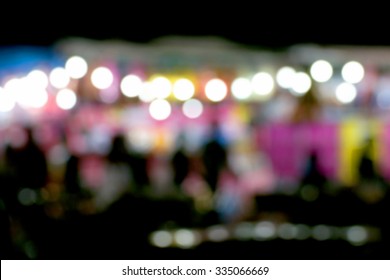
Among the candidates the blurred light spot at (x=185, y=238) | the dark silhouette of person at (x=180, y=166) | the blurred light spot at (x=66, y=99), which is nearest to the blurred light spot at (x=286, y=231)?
the blurred light spot at (x=185, y=238)

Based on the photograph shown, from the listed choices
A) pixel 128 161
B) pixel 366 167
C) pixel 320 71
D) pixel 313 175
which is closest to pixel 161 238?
pixel 128 161

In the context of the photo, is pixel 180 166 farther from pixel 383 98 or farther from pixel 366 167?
pixel 383 98

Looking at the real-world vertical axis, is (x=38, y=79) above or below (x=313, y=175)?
above

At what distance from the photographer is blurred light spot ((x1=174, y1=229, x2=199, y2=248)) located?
7211 millimetres

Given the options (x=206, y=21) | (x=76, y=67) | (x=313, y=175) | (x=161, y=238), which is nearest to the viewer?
(x=161, y=238)

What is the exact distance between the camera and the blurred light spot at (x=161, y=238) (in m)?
7.50

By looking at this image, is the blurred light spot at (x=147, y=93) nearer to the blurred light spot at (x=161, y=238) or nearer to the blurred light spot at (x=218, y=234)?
the blurred light spot at (x=161, y=238)

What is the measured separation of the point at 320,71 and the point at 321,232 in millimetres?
4907

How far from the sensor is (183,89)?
13109 millimetres

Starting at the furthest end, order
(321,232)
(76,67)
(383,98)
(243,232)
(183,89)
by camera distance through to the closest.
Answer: (183,89) → (383,98) → (76,67) → (321,232) → (243,232)

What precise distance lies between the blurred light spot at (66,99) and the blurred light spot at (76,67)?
0.35 meters

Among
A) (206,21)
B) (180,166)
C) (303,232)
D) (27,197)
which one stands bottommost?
(27,197)
